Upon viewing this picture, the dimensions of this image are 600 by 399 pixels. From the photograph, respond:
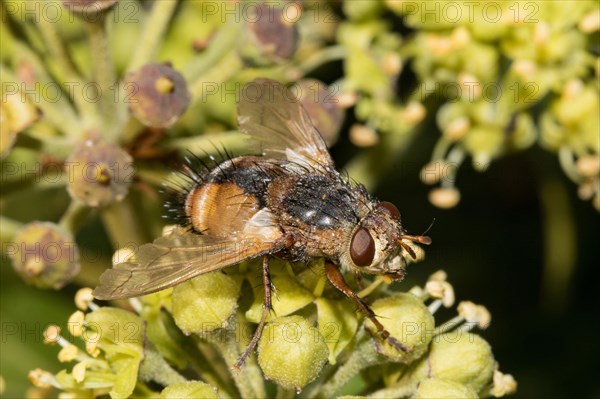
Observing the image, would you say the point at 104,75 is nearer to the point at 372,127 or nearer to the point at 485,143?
the point at 372,127

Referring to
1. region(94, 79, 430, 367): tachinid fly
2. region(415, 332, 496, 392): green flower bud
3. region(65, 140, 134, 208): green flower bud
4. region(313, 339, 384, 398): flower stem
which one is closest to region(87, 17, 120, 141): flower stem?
region(65, 140, 134, 208): green flower bud

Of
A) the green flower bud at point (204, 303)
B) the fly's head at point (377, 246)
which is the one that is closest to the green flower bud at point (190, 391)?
the green flower bud at point (204, 303)

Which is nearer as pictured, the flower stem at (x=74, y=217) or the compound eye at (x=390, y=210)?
the compound eye at (x=390, y=210)

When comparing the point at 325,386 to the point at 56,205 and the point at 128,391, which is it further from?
the point at 56,205

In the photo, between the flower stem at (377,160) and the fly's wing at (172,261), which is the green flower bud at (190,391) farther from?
the flower stem at (377,160)

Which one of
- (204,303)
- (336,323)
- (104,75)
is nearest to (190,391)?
(204,303)

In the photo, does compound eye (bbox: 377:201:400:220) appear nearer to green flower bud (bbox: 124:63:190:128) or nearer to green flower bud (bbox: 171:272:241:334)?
green flower bud (bbox: 171:272:241:334)

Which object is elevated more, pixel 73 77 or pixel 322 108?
pixel 73 77

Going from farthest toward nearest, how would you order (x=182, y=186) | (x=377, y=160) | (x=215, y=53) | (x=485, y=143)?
(x=377, y=160) < (x=485, y=143) < (x=215, y=53) < (x=182, y=186)
